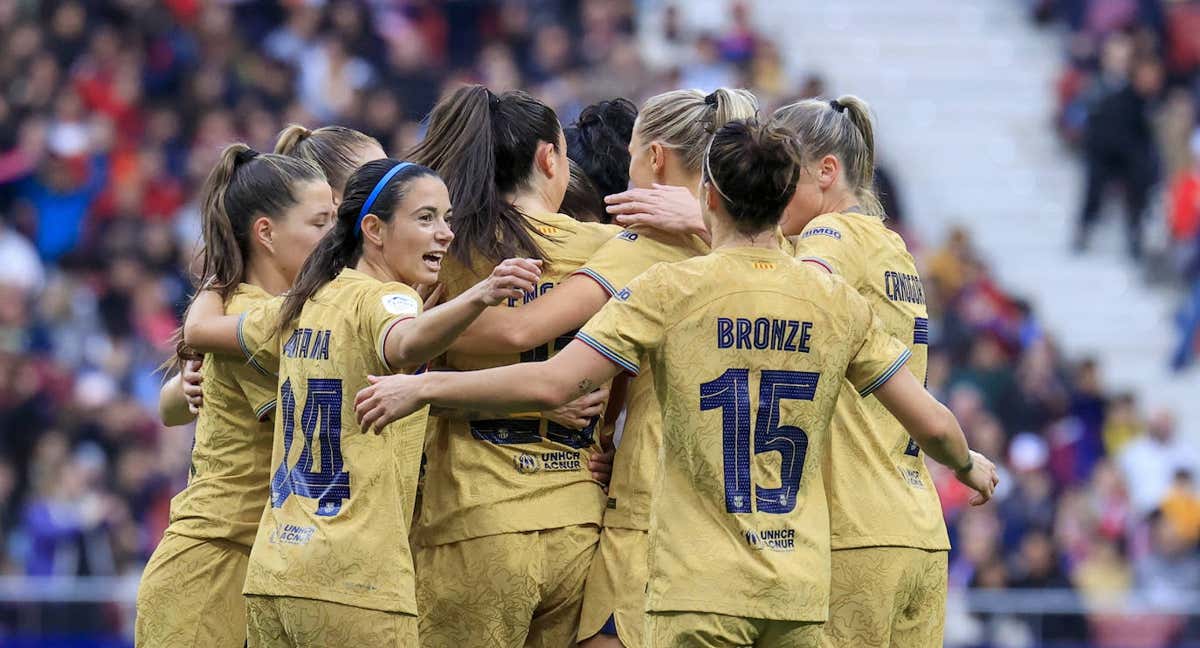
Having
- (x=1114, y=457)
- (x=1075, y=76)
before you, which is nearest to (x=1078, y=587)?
(x=1114, y=457)

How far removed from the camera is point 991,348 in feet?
48.4

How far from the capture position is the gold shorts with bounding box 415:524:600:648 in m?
5.51

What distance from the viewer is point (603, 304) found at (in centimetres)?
556

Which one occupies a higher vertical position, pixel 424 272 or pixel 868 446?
pixel 424 272

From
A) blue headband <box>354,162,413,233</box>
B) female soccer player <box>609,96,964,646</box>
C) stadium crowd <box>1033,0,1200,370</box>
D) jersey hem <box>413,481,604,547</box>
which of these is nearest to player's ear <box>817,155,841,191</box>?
female soccer player <box>609,96,964,646</box>

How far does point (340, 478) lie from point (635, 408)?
959 mm

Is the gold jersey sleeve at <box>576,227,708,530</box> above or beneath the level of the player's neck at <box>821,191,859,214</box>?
beneath

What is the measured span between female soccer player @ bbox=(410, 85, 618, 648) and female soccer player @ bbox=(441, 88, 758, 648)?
0.23ft

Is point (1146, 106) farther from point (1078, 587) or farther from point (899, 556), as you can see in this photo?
point (899, 556)

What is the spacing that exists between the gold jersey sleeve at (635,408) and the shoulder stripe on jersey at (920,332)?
0.71 metres

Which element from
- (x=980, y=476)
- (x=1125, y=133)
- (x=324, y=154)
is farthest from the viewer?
(x=1125, y=133)

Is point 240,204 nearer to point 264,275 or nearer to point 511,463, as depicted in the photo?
point 264,275

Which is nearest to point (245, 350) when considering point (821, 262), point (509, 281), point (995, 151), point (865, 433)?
point (509, 281)

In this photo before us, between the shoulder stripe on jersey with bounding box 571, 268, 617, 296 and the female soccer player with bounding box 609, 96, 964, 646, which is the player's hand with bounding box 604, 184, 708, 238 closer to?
the female soccer player with bounding box 609, 96, 964, 646
